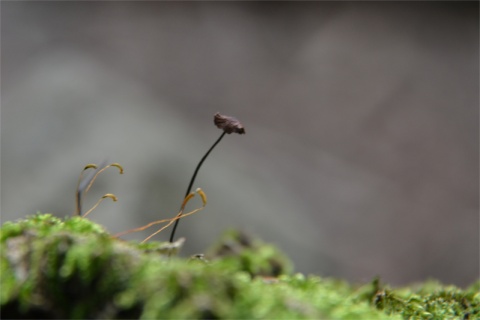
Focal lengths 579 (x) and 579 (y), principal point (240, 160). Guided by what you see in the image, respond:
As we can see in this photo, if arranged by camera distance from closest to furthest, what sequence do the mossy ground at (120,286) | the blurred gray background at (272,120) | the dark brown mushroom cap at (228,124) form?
the mossy ground at (120,286)
the dark brown mushroom cap at (228,124)
the blurred gray background at (272,120)

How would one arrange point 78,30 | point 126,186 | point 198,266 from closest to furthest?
point 198,266 < point 126,186 < point 78,30

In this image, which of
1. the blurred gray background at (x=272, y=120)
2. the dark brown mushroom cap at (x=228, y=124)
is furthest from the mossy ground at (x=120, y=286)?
the blurred gray background at (x=272, y=120)

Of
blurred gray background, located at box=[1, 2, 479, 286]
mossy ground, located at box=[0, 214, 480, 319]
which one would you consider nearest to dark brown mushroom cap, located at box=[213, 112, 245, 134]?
mossy ground, located at box=[0, 214, 480, 319]

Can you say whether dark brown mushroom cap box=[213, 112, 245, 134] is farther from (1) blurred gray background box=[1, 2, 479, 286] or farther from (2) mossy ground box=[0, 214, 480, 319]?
(1) blurred gray background box=[1, 2, 479, 286]

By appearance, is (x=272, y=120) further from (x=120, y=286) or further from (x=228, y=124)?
(x=120, y=286)

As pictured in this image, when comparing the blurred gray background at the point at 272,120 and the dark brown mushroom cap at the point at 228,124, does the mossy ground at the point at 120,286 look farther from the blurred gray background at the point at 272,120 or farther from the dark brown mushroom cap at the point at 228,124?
the blurred gray background at the point at 272,120

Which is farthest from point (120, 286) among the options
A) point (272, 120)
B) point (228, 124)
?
point (272, 120)

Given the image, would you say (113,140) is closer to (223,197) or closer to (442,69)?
(223,197)

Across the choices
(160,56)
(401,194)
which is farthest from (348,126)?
(160,56)
